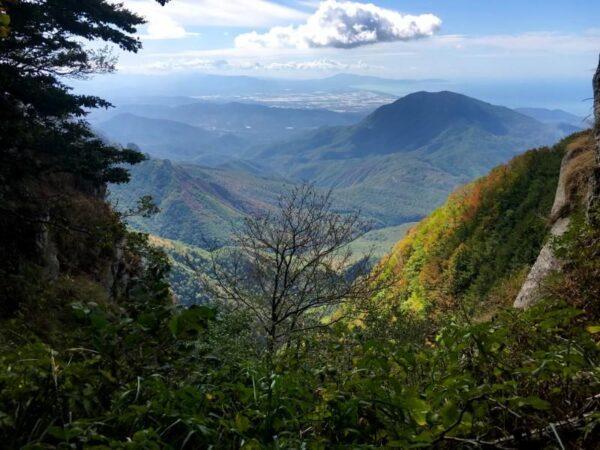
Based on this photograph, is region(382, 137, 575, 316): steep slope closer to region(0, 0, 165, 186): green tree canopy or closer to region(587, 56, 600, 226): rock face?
region(587, 56, 600, 226): rock face

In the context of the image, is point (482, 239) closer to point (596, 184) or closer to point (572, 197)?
point (572, 197)

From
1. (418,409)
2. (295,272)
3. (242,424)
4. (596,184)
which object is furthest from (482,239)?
(242,424)

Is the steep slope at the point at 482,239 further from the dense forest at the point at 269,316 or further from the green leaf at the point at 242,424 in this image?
the green leaf at the point at 242,424

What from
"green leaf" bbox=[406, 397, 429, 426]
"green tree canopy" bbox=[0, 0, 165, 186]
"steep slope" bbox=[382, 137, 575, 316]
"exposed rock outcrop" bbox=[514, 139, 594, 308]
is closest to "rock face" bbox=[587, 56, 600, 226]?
"exposed rock outcrop" bbox=[514, 139, 594, 308]

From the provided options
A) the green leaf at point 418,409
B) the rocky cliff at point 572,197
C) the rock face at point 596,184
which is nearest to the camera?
the green leaf at point 418,409

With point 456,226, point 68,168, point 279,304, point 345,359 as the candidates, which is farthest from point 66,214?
point 456,226

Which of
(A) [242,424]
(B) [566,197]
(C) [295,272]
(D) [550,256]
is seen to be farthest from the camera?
(C) [295,272]

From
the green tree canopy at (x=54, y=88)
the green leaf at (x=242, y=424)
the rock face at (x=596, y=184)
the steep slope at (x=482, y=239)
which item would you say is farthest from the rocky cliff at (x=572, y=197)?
the green tree canopy at (x=54, y=88)
